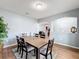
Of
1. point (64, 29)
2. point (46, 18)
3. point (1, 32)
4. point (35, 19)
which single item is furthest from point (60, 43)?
point (1, 32)

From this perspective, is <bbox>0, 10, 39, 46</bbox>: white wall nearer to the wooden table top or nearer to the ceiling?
the ceiling

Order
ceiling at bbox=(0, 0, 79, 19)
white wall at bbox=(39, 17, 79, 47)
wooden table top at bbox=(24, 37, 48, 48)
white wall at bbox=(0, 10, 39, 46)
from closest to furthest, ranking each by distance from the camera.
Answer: wooden table top at bbox=(24, 37, 48, 48)
ceiling at bbox=(0, 0, 79, 19)
white wall at bbox=(39, 17, 79, 47)
white wall at bbox=(0, 10, 39, 46)

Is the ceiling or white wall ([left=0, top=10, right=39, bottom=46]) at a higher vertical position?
the ceiling

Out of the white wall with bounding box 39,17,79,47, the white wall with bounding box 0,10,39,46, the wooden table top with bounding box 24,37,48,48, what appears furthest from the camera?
the white wall with bounding box 0,10,39,46

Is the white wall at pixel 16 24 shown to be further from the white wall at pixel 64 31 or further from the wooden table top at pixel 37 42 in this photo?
the wooden table top at pixel 37 42

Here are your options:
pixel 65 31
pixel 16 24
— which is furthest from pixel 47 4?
pixel 16 24

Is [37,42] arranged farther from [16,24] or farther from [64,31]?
[16,24]

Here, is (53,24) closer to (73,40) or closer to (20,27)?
(73,40)

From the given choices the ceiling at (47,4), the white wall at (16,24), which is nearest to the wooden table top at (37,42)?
the ceiling at (47,4)

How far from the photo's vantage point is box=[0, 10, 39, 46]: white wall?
17.4ft

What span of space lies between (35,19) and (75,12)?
11.0ft

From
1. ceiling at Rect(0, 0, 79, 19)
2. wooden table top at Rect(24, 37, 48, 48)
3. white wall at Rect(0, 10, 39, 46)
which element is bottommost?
wooden table top at Rect(24, 37, 48, 48)

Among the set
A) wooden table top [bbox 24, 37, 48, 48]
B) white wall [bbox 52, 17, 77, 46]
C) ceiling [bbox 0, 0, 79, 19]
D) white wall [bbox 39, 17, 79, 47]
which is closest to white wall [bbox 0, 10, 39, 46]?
ceiling [bbox 0, 0, 79, 19]

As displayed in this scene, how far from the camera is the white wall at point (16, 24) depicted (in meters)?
5.29
